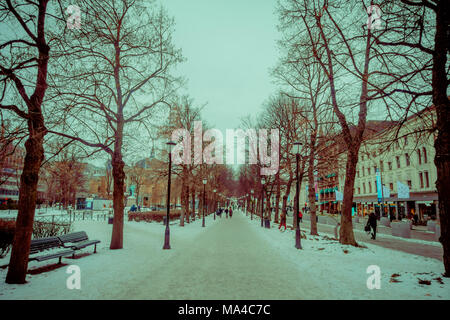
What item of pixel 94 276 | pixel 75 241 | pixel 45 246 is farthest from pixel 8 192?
pixel 94 276

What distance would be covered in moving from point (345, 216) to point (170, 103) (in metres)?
10.1

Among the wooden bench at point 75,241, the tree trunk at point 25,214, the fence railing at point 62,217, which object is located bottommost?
the fence railing at point 62,217

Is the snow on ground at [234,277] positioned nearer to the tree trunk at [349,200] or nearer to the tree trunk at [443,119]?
the tree trunk at [443,119]

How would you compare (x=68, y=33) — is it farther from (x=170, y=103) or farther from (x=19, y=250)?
(x=19, y=250)

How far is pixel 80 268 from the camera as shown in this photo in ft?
25.7

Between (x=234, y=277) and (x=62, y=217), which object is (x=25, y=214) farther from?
(x=62, y=217)

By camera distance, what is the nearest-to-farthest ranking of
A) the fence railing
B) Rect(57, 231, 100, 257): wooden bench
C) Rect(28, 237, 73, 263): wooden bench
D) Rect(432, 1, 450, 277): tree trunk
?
Rect(432, 1, 450, 277): tree trunk < Rect(28, 237, 73, 263): wooden bench < Rect(57, 231, 100, 257): wooden bench < the fence railing

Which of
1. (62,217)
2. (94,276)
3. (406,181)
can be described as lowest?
(62,217)

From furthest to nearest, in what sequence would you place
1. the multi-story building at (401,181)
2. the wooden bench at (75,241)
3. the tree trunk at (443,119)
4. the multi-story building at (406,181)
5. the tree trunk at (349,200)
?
the multi-story building at (406,181)
the multi-story building at (401,181)
the tree trunk at (349,200)
the wooden bench at (75,241)
the tree trunk at (443,119)

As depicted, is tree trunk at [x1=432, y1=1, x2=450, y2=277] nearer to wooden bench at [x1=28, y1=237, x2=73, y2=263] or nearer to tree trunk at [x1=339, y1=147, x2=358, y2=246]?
tree trunk at [x1=339, y1=147, x2=358, y2=246]

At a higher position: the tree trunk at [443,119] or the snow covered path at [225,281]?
the tree trunk at [443,119]

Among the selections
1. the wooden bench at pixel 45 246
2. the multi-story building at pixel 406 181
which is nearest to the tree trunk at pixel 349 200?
the wooden bench at pixel 45 246

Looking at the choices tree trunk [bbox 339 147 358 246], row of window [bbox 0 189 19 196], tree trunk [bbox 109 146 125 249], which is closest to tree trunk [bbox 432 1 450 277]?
tree trunk [bbox 339 147 358 246]

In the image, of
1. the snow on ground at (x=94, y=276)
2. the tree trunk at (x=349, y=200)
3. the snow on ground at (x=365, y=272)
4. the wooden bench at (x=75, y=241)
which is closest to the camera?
the snow on ground at (x=94, y=276)
